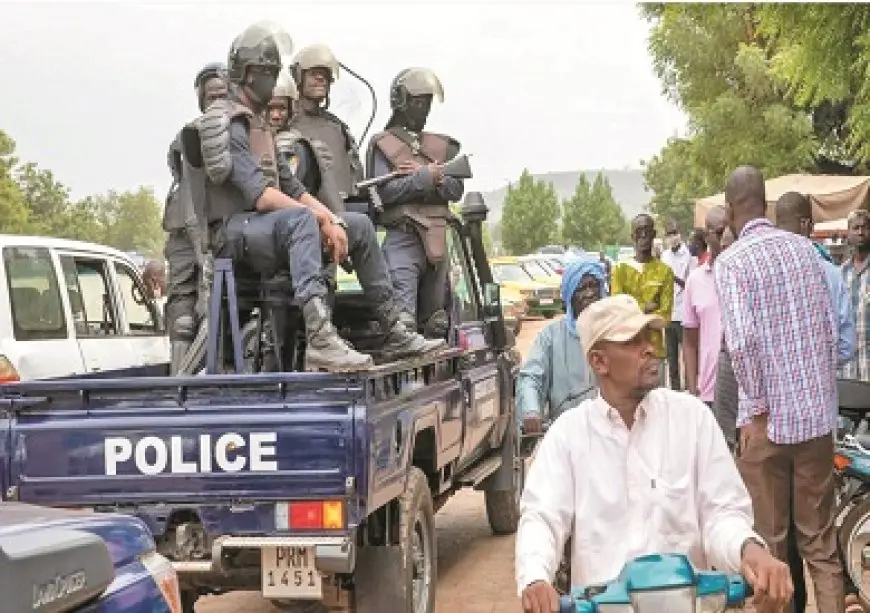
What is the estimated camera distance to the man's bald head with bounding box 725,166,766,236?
515cm

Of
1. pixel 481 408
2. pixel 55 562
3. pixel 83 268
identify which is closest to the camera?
pixel 55 562

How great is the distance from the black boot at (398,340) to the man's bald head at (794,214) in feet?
5.79

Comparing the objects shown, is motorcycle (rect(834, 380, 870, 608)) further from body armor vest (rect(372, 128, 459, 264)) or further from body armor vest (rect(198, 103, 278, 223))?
body armor vest (rect(198, 103, 278, 223))

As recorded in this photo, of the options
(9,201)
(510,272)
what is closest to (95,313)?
(510,272)

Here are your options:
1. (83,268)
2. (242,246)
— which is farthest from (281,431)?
(83,268)

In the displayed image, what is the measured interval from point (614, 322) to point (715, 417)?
2.60 metres

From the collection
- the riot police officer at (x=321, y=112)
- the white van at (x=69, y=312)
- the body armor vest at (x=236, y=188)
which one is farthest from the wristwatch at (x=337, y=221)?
the white van at (x=69, y=312)

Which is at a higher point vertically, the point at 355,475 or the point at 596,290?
the point at 596,290

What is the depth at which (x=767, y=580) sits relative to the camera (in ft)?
9.07

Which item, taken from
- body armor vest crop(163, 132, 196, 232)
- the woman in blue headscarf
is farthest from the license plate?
body armor vest crop(163, 132, 196, 232)

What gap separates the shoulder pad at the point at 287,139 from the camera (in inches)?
254

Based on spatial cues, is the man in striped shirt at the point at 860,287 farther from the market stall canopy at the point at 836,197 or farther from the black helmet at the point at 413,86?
the market stall canopy at the point at 836,197

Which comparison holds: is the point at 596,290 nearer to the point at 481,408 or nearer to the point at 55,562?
the point at 481,408

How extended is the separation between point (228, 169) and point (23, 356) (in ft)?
10.4
